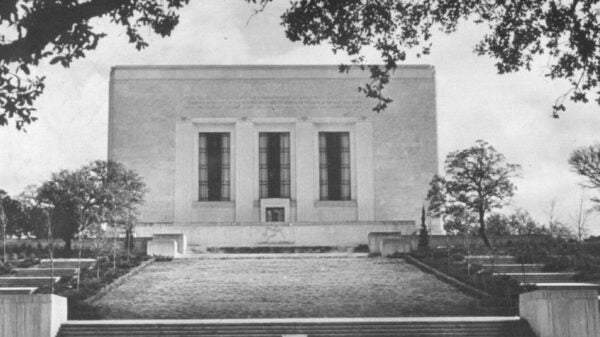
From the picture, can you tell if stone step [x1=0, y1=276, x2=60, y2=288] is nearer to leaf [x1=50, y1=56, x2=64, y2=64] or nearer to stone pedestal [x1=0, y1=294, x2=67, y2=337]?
stone pedestal [x1=0, y1=294, x2=67, y2=337]

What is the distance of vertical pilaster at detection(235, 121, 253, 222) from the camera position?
168 feet

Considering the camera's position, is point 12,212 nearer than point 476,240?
No

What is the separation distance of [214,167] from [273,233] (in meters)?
10.0

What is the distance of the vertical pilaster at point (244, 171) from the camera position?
51.1m

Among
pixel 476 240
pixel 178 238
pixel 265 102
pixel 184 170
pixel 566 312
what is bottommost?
pixel 566 312

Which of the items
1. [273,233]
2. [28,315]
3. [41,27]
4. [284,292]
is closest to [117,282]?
[284,292]

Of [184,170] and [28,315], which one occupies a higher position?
[184,170]

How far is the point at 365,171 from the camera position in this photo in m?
51.9

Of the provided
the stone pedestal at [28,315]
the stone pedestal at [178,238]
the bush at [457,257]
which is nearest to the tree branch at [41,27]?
the stone pedestal at [28,315]

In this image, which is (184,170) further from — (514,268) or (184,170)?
(514,268)

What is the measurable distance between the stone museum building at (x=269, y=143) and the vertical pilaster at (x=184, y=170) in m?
0.06

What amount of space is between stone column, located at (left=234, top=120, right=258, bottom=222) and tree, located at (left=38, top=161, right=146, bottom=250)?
430 inches

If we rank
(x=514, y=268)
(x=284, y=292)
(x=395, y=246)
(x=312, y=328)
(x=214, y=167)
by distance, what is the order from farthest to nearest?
1. (x=214, y=167)
2. (x=395, y=246)
3. (x=514, y=268)
4. (x=284, y=292)
5. (x=312, y=328)

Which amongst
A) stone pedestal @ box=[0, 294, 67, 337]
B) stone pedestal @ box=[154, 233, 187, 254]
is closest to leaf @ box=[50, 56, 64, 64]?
stone pedestal @ box=[0, 294, 67, 337]
